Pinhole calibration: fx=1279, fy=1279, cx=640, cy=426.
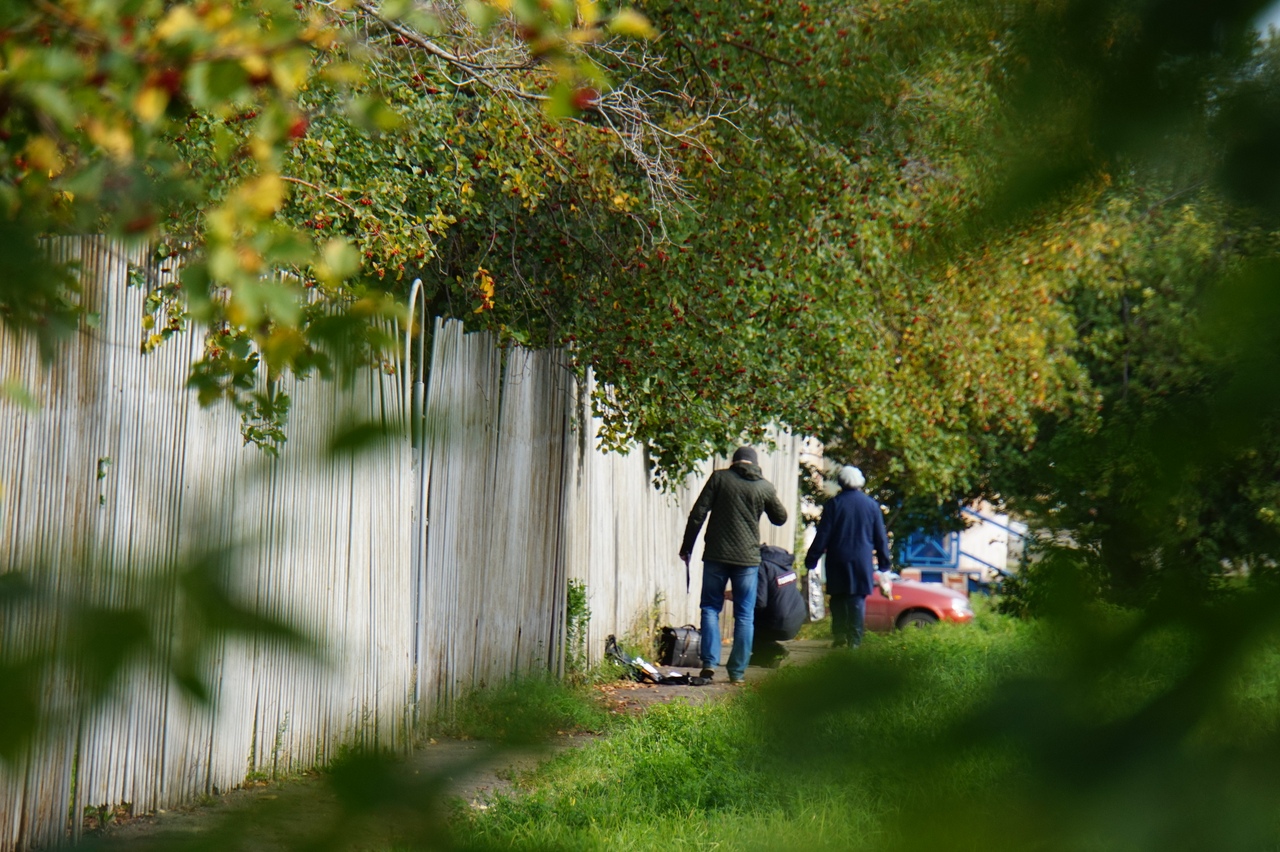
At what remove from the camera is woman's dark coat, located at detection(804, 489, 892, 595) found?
9.38 metres

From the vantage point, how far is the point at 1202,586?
74 centimetres

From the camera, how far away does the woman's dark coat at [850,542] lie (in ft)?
30.8

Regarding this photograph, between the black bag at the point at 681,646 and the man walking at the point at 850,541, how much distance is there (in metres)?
1.05

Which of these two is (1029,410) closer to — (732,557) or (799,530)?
(799,530)

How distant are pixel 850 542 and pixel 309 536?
8967 mm

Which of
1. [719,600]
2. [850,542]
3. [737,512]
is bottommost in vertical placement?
[719,600]

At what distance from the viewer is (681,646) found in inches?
381

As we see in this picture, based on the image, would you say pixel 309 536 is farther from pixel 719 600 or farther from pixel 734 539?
pixel 719 600

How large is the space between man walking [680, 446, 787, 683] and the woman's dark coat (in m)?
0.69

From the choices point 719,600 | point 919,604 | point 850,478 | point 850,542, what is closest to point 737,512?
point 719,600

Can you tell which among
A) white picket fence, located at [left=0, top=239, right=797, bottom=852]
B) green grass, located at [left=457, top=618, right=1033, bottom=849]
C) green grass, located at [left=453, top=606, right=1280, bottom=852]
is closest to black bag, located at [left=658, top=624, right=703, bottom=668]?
white picket fence, located at [left=0, top=239, right=797, bottom=852]

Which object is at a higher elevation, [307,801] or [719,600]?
[307,801]

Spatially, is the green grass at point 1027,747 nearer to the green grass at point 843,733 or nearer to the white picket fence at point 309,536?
the green grass at point 843,733

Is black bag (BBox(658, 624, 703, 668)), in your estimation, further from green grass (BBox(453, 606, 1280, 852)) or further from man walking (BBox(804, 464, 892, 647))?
green grass (BBox(453, 606, 1280, 852))
